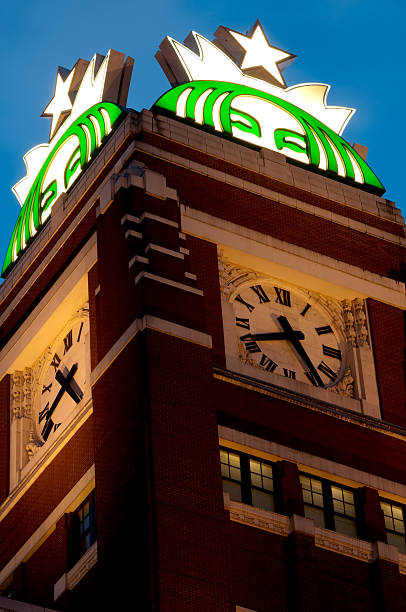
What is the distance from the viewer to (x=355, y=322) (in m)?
55.1

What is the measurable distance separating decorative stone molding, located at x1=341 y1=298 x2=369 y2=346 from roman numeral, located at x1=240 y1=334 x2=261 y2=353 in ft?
11.1

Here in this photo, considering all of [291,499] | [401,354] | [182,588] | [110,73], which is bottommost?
[182,588]

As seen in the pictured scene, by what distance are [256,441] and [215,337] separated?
12.2ft

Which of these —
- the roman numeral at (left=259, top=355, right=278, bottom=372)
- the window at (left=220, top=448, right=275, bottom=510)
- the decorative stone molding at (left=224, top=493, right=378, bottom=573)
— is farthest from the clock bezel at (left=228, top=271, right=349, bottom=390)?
the decorative stone molding at (left=224, top=493, right=378, bottom=573)

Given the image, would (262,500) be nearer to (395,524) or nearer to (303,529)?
(303,529)

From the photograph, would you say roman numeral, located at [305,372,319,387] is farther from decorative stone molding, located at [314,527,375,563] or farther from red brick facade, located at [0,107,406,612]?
decorative stone molding, located at [314,527,375,563]

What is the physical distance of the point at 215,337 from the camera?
5144 cm

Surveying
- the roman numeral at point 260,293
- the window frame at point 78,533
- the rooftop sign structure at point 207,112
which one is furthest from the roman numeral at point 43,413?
the rooftop sign structure at point 207,112

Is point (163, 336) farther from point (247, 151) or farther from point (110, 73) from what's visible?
point (110, 73)

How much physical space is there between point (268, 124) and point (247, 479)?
15201 mm

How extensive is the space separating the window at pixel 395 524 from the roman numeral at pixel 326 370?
177 inches

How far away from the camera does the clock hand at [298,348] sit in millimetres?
52844

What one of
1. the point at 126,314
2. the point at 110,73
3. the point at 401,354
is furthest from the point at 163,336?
the point at 110,73

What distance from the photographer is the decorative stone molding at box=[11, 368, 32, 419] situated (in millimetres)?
55719
